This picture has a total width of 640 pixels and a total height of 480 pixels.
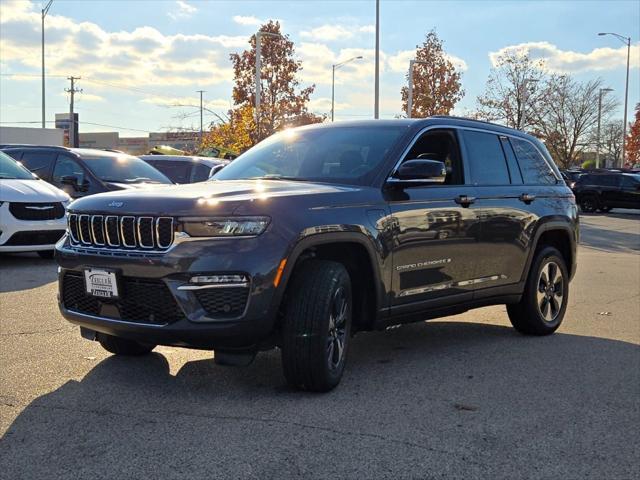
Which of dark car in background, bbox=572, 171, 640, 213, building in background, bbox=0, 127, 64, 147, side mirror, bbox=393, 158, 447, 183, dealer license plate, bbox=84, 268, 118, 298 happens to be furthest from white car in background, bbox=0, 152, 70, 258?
building in background, bbox=0, 127, 64, 147

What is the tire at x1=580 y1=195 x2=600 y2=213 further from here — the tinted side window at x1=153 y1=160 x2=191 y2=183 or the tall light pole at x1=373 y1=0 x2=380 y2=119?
the tinted side window at x1=153 y1=160 x2=191 y2=183

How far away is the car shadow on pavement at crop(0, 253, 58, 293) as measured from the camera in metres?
8.39

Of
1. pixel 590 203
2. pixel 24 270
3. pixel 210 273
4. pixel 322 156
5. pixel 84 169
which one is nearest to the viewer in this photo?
pixel 210 273

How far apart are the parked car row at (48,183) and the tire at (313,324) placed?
177 inches

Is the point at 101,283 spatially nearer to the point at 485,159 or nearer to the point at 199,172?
the point at 485,159

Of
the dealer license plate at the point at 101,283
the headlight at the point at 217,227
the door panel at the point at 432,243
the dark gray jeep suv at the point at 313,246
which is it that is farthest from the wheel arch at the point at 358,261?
the dealer license plate at the point at 101,283

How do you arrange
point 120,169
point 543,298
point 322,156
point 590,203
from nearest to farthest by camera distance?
1. point 322,156
2. point 543,298
3. point 120,169
4. point 590,203

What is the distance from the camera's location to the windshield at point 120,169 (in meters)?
11.7

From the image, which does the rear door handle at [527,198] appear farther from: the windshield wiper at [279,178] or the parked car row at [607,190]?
the parked car row at [607,190]

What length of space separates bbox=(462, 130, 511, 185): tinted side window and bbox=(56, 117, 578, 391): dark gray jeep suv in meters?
0.02

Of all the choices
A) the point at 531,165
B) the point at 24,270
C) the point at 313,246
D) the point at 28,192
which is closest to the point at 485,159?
the point at 531,165

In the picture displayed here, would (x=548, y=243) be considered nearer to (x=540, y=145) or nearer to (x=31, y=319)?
(x=540, y=145)

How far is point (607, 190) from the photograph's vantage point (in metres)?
28.6

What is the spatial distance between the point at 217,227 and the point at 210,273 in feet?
0.84
